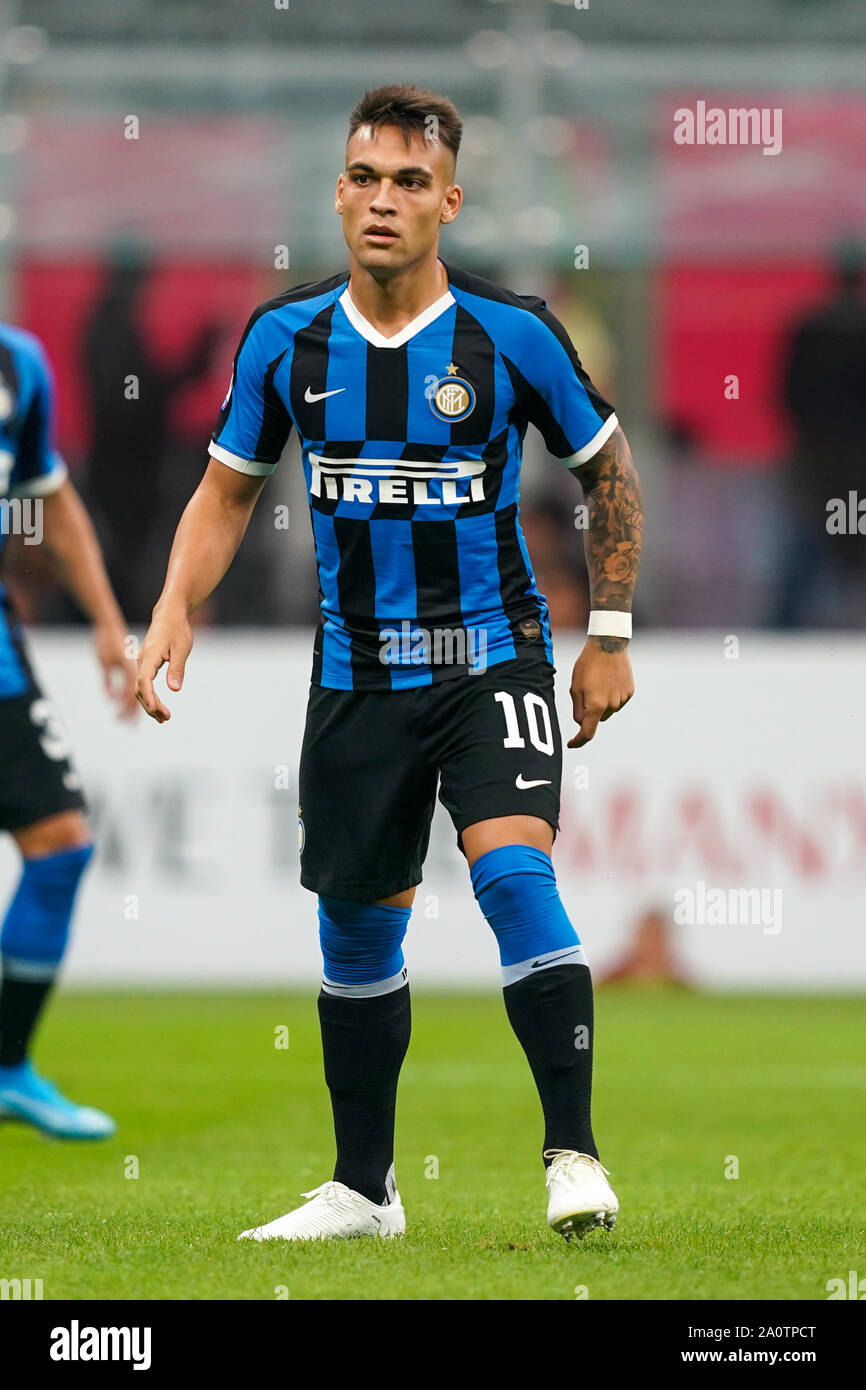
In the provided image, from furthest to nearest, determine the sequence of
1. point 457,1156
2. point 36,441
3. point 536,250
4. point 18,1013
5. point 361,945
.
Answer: point 536,250 < point 36,441 < point 18,1013 < point 457,1156 < point 361,945

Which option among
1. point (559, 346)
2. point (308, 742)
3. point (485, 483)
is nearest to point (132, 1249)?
point (308, 742)

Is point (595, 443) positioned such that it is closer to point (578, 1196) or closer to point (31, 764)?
point (578, 1196)

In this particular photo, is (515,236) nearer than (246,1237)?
No

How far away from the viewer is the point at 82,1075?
8.22 metres

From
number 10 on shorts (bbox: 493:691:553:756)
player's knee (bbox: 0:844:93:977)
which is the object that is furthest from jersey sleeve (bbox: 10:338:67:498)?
number 10 on shorts (bbox: 493:691:553:756)

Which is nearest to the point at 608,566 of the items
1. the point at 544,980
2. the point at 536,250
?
the point at 544,980

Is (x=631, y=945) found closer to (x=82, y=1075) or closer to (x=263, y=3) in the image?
(x=82, y=1075)

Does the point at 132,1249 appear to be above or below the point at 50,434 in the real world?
below

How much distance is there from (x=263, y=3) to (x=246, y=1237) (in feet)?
34.0

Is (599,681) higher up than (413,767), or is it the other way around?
(599,681)

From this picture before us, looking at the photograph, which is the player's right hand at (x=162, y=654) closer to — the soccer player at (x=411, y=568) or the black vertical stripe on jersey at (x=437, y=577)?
the soccer player at (x=411, y=568)

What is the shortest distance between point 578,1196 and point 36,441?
372 centimetres

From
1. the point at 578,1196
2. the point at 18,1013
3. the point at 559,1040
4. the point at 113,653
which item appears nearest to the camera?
the point at 578,1196

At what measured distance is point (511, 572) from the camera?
16.1ft
